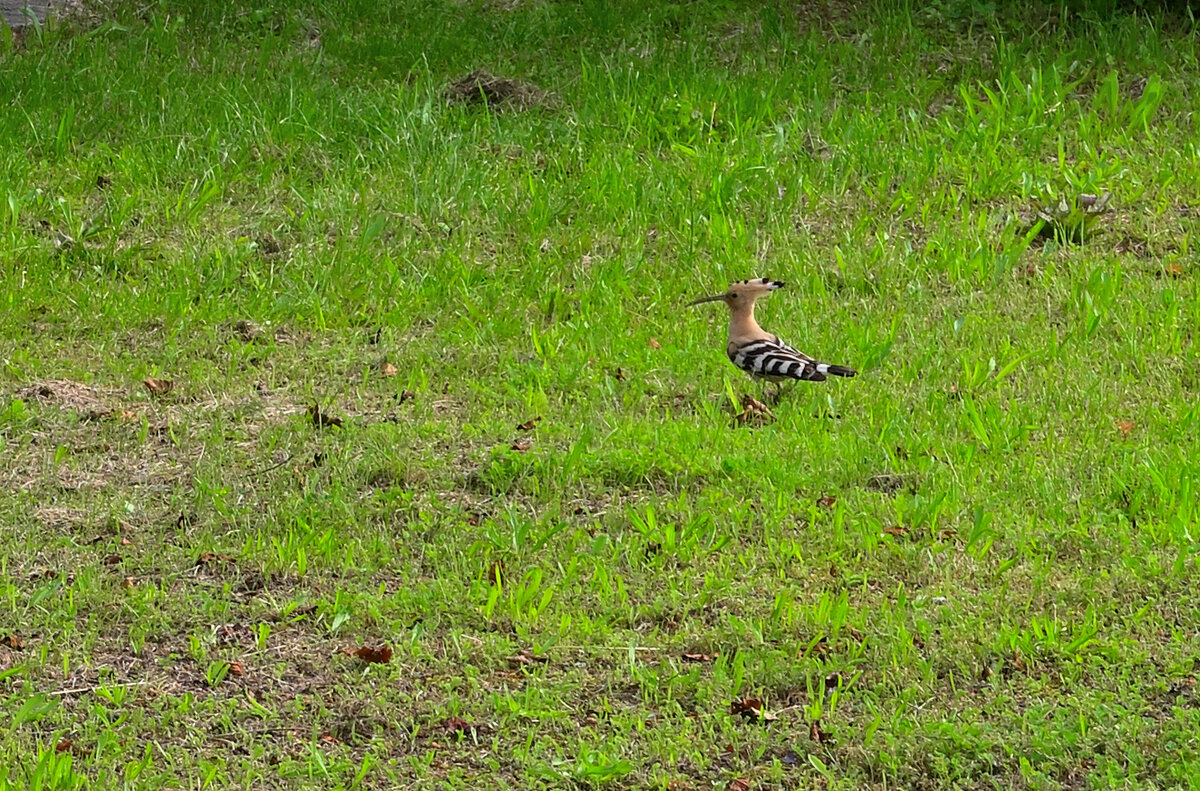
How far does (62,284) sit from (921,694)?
16.5ft

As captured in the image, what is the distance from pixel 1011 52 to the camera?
9.85 metres

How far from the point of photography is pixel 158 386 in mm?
7035

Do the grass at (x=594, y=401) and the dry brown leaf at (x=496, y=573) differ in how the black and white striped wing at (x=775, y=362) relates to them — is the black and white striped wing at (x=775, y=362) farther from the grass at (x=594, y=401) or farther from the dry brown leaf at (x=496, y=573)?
the dry brown leaf at (x=496, y=573)

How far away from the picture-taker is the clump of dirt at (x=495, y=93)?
31.8ft

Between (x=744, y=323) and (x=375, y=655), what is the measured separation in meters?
2.63

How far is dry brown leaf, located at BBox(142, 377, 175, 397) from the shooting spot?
23.0ft

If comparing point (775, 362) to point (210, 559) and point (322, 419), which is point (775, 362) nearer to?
point (322, 419)

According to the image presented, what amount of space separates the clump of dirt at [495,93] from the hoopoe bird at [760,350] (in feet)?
9.65

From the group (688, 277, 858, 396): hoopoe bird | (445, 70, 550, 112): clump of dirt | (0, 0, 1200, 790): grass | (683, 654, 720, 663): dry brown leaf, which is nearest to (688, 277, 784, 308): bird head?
(688, 277, 858, 396): hoopoe bird

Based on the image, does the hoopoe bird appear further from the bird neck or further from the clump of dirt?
the clump of dirt

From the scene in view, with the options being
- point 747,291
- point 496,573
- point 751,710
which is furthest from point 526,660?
point 747,291

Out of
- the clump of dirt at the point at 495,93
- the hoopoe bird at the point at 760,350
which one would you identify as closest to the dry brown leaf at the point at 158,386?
the hoopoe bird at the point at 760,350

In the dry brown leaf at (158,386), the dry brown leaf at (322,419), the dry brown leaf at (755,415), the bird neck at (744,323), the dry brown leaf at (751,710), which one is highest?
the bird neck at (744,323)

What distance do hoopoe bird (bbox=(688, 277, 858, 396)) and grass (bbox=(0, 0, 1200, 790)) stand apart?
0.51 ft
